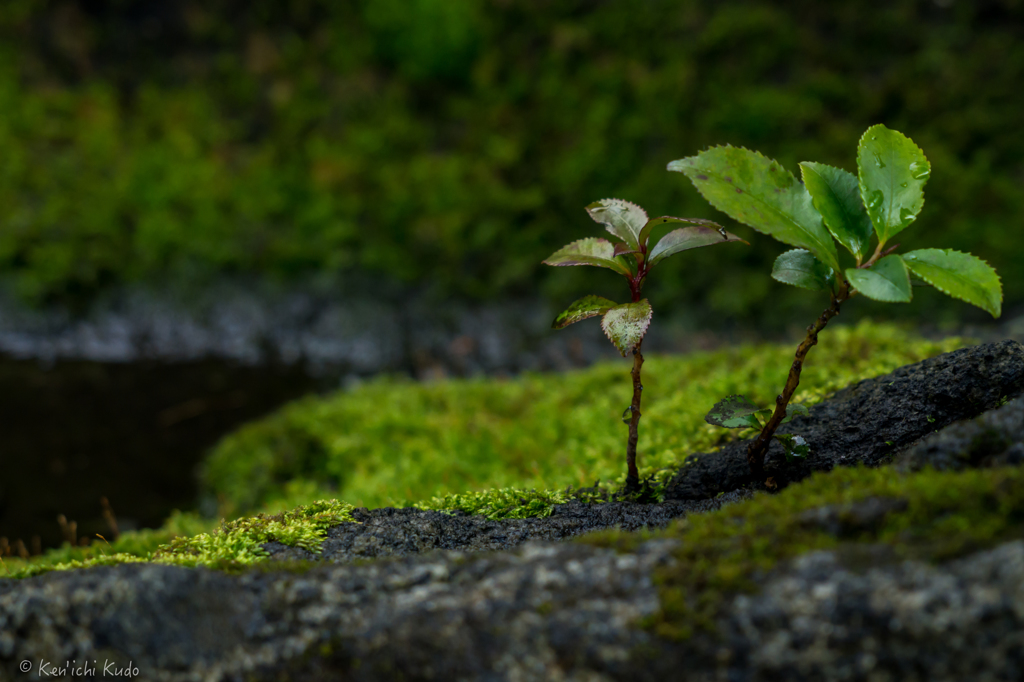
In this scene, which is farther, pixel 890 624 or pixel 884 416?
pixel 884 416

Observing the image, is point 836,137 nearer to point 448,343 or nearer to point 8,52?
point 448,343

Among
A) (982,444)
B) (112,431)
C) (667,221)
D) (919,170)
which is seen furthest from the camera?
(112,431)

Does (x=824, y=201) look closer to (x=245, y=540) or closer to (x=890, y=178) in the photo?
(x=890, y=178)

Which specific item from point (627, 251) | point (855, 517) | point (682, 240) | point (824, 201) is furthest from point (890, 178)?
point (855, 517)

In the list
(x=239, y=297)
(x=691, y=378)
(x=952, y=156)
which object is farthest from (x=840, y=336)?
(x=239, y=297)

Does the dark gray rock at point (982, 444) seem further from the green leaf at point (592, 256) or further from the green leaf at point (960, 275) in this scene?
the green leaf at point (592, 256)

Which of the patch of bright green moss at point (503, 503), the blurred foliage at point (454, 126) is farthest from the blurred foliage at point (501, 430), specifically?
the blurred foliage at point (454, 126)
